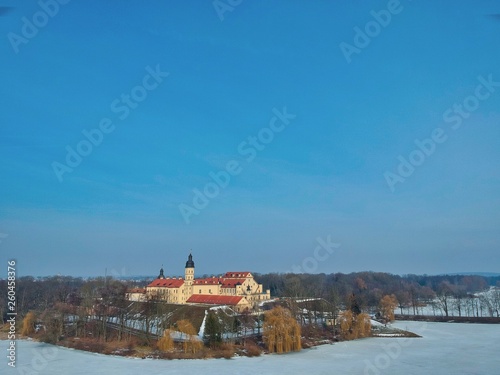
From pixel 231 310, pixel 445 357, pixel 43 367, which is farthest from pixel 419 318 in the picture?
pixel 43 367

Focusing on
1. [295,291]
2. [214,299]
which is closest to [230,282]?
[214,299]

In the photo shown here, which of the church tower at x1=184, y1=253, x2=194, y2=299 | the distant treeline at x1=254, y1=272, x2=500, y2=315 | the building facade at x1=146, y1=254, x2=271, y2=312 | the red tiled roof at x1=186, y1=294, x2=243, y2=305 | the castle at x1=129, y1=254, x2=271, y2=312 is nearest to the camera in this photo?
the red tiled roof at x1=186, y1=294, x2=243, y2=305

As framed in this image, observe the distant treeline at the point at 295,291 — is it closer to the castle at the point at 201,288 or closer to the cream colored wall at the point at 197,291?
the cream colored wall at the point at 197,291

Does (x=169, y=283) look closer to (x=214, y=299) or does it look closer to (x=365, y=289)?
(x=214, y=299)

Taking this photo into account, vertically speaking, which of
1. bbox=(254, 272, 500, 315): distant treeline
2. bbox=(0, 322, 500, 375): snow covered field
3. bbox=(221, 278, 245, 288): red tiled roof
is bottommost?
bbox=(0, 322, 500, 375): snow covered field

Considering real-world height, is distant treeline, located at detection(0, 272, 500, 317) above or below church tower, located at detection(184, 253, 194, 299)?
below

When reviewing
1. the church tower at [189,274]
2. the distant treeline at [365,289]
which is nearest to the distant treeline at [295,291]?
the distant treeline at [365,289]

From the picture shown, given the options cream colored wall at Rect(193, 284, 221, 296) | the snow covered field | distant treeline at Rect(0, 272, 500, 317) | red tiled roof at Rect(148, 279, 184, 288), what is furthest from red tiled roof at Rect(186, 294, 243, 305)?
the snow covered field

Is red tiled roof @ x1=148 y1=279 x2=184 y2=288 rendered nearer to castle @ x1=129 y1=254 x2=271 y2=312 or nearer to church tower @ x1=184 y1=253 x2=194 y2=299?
castle @ x1=129 y1=254 x2=271 y2=312
